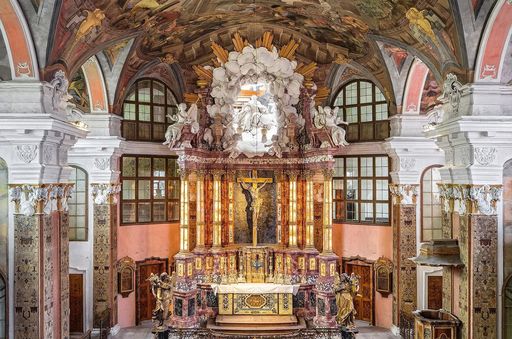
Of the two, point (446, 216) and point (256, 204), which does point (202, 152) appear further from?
point (446, 216)

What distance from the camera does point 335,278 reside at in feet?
57.7

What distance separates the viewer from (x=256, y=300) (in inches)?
682

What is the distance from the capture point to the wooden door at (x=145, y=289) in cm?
1854

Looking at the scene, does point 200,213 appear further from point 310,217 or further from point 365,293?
point 365,293

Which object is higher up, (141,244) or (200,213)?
(200,213)

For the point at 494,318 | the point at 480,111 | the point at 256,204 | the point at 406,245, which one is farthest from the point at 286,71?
the point at 494,318

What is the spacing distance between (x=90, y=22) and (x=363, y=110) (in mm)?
11054

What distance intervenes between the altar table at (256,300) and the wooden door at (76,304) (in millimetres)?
4409

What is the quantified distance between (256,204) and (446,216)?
728 cm

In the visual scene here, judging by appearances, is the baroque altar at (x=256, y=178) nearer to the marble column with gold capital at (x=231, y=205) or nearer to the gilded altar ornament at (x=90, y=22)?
the marble column with gold capital at (x=231, y=205)

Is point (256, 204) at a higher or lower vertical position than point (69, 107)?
lower

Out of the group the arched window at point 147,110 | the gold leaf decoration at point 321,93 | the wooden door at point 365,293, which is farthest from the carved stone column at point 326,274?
the arched window at point 147,110

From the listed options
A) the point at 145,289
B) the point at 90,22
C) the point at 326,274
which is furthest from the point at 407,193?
the point at 90,22

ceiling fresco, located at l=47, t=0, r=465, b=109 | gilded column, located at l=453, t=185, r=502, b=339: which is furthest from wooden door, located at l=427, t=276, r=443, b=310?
ceiling fresco, located at l=47, t=0, r=465, b=109
